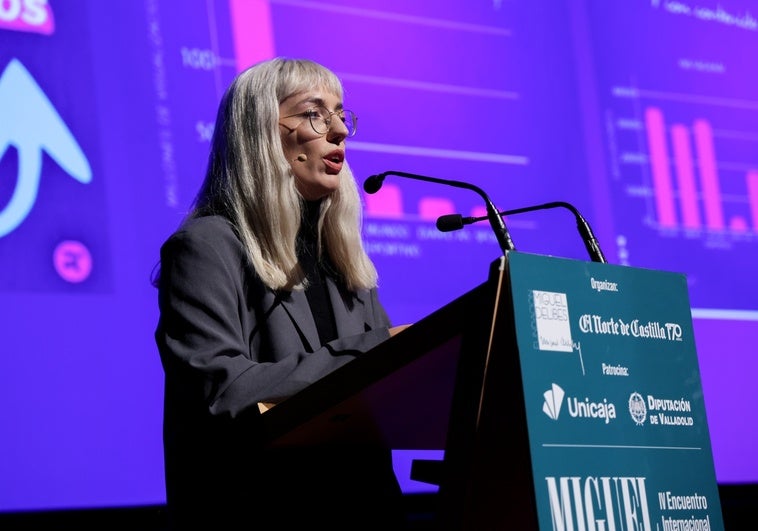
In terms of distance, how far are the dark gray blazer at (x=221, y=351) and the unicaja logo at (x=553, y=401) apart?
422mm

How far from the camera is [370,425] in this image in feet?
5.73

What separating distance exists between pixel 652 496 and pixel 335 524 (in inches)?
23.2

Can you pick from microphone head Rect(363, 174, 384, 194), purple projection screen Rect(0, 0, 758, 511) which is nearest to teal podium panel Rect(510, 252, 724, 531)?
microphone head Rect(363, 174, 384, 194)

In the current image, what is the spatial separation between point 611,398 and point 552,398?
0.44ft

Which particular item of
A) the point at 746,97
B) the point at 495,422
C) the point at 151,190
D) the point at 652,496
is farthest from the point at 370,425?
the point at 746,97

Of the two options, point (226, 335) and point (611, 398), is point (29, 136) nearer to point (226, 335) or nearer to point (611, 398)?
point (226, 335)

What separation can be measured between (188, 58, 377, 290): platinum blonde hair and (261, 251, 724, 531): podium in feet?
1.55

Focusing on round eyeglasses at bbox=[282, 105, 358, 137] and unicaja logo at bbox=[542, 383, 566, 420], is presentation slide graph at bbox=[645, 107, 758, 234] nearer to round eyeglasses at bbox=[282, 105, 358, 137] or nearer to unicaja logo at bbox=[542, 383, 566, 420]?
round eyeglasses at bbox=[282, 105, 358, 137]

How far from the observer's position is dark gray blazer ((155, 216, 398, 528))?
1.71 metres

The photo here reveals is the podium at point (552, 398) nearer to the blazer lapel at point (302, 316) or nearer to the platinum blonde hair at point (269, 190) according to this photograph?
the blazer lapel at point (302, 316)

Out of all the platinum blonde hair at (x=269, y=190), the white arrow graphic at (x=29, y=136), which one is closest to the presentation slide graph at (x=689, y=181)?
the platinum blonde hair at (x=269, y=190)

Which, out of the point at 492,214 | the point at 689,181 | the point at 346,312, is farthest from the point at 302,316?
the point at 689,181

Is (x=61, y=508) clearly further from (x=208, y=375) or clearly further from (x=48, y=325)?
(x=208, y=375)

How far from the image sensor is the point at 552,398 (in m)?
1.42
